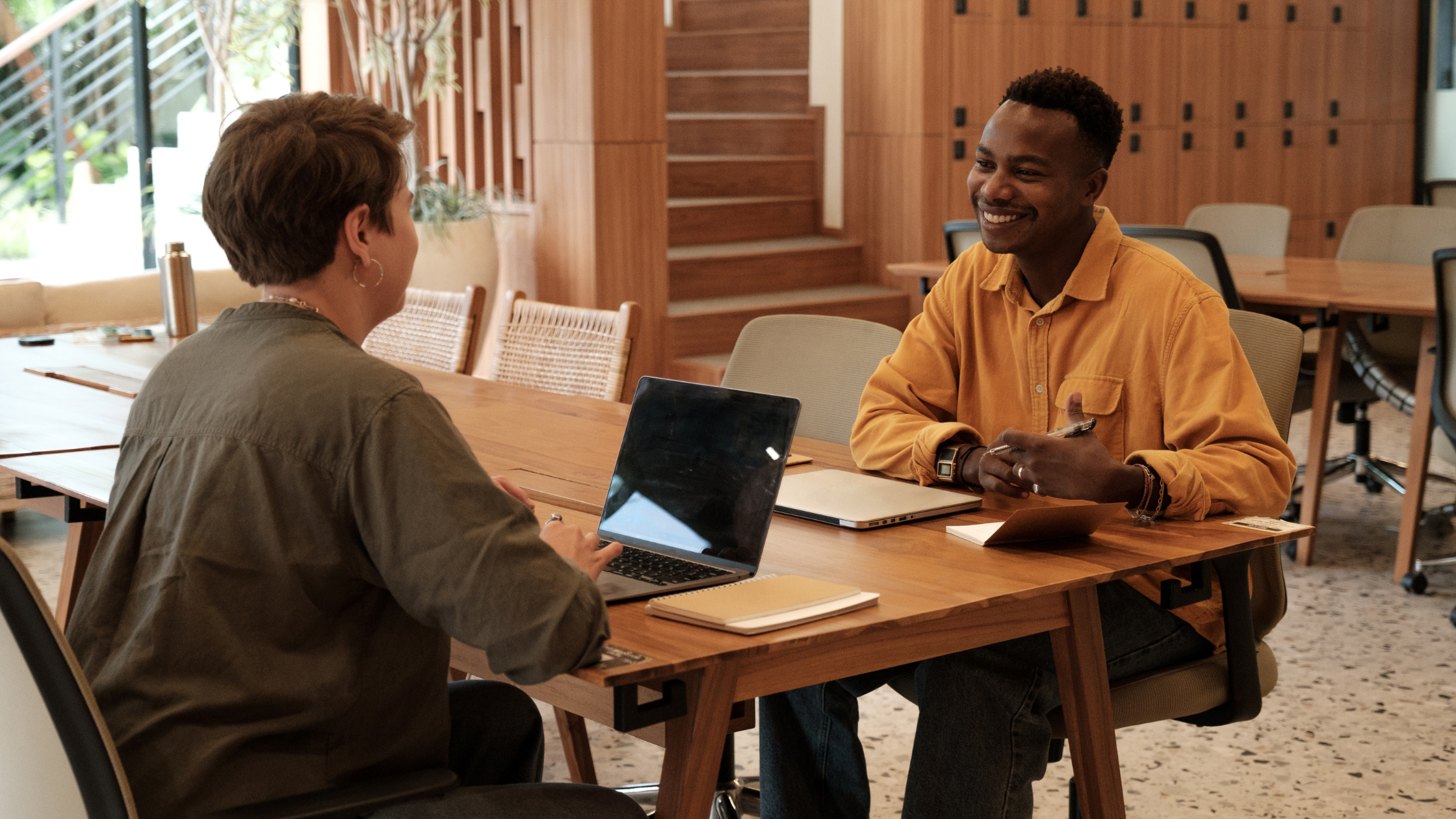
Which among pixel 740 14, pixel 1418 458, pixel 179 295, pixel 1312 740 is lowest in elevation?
pixel 1312 740

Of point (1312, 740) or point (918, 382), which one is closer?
point (918, 382)

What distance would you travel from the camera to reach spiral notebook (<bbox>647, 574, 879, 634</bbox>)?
1356 millimetres

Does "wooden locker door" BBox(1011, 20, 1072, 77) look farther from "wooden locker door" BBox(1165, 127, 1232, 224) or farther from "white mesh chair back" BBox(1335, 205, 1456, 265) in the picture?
"white mesh chair back" BBox(1335, 205, 1456, 265)

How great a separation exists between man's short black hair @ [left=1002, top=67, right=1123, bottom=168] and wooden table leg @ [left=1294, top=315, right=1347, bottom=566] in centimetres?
216

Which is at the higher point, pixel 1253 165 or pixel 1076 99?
pixel 1253 165

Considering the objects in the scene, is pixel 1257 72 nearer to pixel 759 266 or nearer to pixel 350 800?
pixel 759 266

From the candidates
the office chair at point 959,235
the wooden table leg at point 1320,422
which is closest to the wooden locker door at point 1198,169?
the office chair at point 959,235

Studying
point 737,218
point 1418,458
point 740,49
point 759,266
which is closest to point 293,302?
point 1418,458

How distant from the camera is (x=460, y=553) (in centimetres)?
120

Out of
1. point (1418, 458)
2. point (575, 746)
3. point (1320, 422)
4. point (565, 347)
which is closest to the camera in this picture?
point (575, 746)

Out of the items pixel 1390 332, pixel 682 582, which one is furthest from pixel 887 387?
pixel 1390 332

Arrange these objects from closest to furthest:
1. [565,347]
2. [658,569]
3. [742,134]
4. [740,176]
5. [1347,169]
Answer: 1. [658,569]
2. [565,347]
3. [740,176]
4. [742,134]
5. [1347,169]

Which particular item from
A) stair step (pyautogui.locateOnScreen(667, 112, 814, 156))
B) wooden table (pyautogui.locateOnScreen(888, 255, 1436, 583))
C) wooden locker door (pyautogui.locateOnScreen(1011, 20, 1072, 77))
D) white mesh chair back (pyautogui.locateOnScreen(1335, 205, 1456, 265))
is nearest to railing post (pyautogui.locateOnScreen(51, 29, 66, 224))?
stair step (pyautogui.locateOnScreen(667, 112, 814, 156))

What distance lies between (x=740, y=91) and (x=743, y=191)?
2.20 ft
